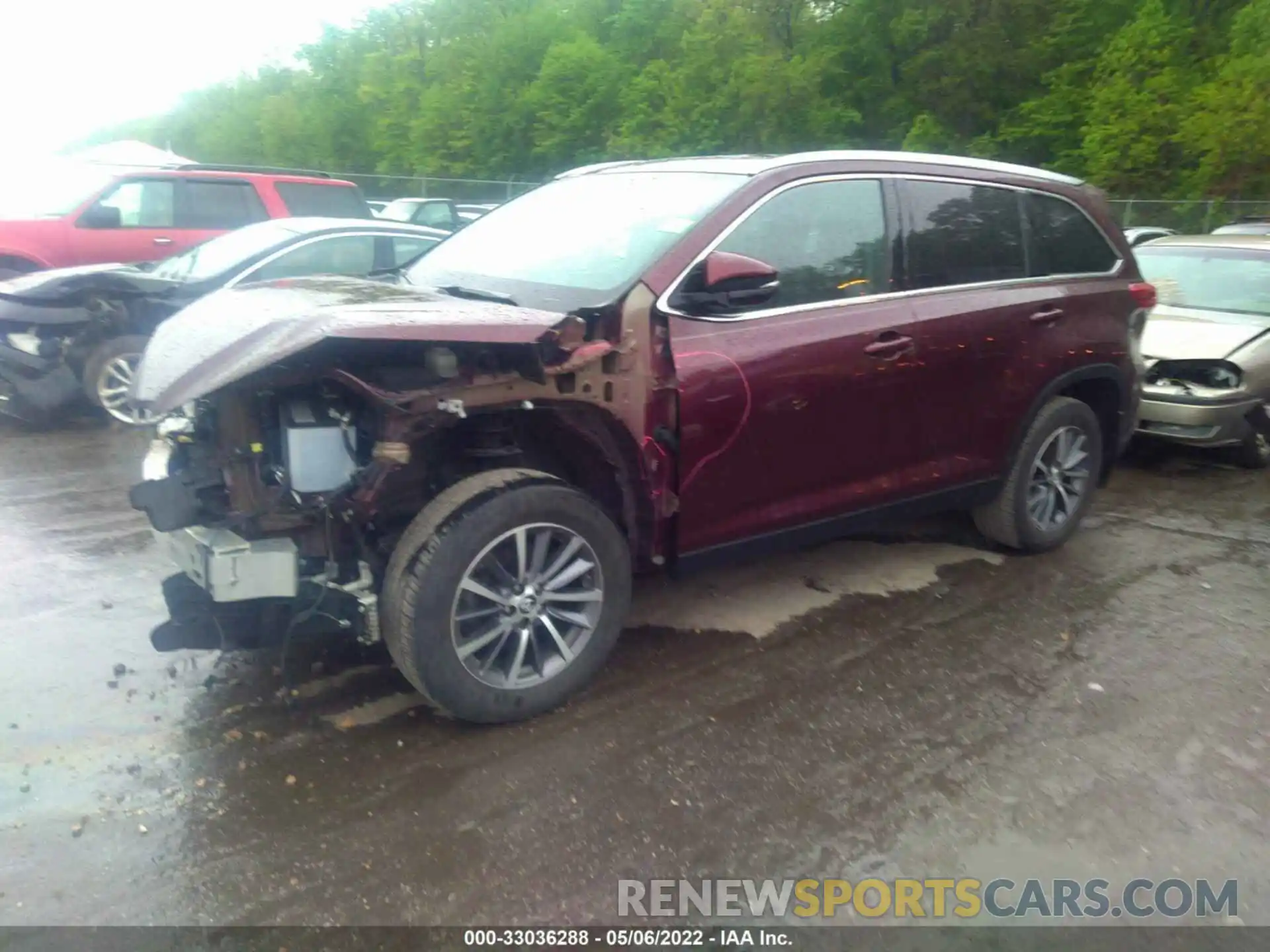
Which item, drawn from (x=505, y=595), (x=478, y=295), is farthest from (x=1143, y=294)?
(x=505, y=595)

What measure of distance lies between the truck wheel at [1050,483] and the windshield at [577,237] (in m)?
2.25

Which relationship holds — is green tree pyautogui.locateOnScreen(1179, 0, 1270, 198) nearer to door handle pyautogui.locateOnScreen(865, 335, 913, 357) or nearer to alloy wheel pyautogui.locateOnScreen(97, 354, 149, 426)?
door handle pyautogui.locateOnScreen(865, 335, 913, 357)

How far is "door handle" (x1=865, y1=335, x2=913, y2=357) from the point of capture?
14.6 ft

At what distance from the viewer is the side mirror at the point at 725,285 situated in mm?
3785

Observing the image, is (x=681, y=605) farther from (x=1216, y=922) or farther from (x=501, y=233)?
(x=1216, y=922)

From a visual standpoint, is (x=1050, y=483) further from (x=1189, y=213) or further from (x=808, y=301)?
(x=1189, y=213)

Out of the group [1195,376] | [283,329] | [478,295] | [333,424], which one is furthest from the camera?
[1195,376]

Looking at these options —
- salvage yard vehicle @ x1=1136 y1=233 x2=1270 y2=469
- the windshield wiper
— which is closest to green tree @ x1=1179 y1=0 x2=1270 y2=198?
salvage yard vehicle @ x1=1136 y1=233 x2=1270 y2=469

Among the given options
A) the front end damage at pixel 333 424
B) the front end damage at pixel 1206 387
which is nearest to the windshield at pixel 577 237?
the front end damage at pixel 333 424

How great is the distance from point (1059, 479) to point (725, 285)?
9.01ft

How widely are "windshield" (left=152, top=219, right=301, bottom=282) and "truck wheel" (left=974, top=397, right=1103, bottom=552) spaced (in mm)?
5407

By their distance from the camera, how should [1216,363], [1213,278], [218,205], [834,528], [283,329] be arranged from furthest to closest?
[218,205] < [1213,278] < [1216,363] < [834,528] < [283,329]

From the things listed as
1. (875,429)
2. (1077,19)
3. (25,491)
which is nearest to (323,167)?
(1077,19)

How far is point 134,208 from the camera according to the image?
10438mm
